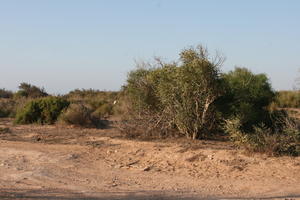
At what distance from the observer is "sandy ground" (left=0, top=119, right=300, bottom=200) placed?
8891 millimetres

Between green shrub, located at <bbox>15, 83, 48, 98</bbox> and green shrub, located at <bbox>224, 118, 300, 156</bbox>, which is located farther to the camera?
green shrub, located at <bbox>15, 83, 48, 98</bbox>

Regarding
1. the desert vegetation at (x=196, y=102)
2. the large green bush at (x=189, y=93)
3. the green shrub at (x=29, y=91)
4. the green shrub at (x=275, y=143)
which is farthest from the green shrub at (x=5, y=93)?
the green shrub at (x=275, y=143)

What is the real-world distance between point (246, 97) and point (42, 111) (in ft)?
38.2

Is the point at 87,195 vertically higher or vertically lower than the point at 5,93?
lower

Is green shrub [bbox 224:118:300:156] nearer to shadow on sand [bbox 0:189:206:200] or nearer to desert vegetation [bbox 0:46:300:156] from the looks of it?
desert vegetation [bbox 0:46:300:156]

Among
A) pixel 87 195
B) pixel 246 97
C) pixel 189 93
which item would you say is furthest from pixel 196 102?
pixel 87 195

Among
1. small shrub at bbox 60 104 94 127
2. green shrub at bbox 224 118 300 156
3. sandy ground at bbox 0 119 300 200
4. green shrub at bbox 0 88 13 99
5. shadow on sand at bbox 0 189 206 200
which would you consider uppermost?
green shrub at bbox 0 88 13 99

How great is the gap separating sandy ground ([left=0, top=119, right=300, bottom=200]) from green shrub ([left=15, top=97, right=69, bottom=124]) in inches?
263

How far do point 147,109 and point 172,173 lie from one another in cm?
585

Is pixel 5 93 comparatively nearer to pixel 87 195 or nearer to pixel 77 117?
pixel 77 117

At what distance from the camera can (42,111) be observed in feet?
75.5

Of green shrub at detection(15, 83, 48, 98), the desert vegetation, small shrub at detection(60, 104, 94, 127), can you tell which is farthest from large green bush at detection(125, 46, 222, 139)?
green shrub at detection(15, 83, 48, 98)

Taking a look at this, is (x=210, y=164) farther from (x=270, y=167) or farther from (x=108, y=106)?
(x=108, y=106)

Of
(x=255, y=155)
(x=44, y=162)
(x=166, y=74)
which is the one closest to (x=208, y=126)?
(x=166, y=74)
